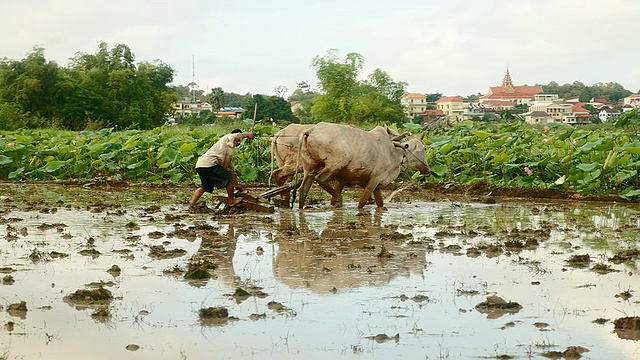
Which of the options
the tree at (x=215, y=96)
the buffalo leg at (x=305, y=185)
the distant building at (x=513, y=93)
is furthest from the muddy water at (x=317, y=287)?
the distant building at (x=513, y=93)

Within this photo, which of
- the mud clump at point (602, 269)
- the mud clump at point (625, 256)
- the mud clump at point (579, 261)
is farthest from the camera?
the mud clump at point (625, 256)

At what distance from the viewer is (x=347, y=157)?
42.9 feet

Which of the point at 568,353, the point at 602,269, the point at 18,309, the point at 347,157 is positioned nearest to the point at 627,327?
the point at 568,353

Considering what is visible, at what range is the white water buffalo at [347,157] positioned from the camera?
13023 millimetres

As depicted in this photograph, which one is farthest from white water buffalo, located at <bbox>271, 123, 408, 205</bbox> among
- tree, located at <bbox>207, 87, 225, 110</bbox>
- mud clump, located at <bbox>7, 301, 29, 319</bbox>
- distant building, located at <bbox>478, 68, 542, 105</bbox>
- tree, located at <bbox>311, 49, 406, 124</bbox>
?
distant building, located at <bbox>478, 68, 542, 105</bbox>

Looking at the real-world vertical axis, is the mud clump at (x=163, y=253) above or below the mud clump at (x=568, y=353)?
below

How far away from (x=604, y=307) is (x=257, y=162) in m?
12.3

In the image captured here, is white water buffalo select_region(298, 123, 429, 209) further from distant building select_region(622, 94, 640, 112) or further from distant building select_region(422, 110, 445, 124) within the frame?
distant building select_region(422, 110, 445, 124)

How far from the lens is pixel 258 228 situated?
1123 centimetres

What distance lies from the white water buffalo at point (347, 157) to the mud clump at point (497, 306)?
651 cm

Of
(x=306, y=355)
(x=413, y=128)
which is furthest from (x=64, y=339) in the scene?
(x=413, y=128)

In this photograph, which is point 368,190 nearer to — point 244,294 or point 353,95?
point 244,294

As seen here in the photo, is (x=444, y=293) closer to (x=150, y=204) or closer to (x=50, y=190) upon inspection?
(x=150, y=204)

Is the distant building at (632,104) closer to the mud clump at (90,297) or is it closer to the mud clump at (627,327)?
the mud clump at (627,327)
